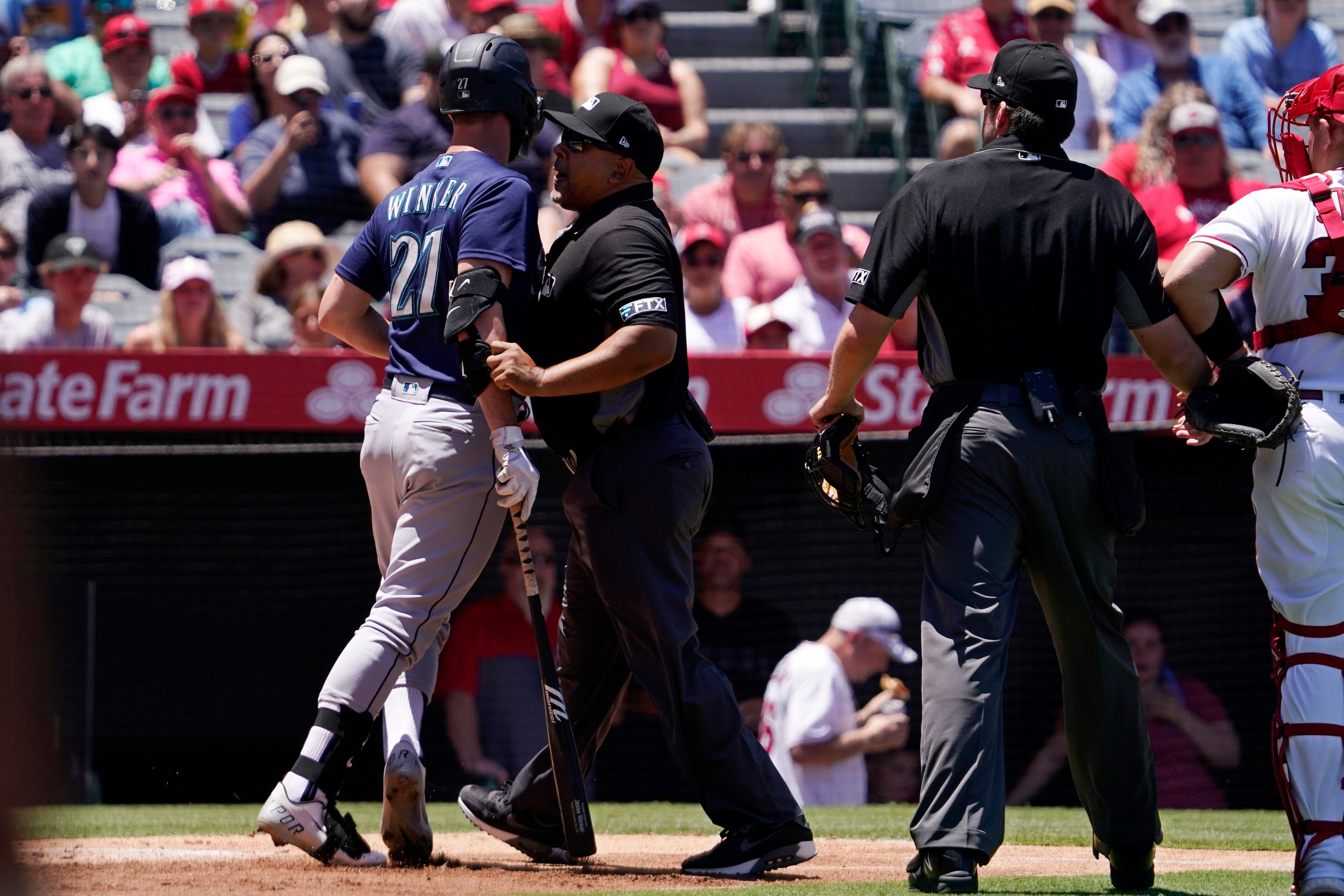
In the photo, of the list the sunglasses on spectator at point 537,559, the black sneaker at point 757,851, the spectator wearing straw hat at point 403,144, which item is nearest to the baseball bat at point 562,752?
the black sneaker at point 757,851

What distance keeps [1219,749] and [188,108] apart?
6.55 meters

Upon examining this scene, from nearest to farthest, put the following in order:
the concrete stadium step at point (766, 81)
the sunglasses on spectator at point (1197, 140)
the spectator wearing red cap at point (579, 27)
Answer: the sunglasses on spectator at point (1197, 140) → the spectator wearing red cap at point (579, 27) → the concrete stadium step at point (766, 81)

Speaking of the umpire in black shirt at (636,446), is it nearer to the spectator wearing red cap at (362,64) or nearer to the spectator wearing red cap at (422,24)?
the spectator wearing red cap at (362,64)

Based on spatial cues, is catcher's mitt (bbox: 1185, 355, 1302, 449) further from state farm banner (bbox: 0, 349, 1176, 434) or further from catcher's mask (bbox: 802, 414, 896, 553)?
state farm banner (bbox: 0, 349, 1176, 434)

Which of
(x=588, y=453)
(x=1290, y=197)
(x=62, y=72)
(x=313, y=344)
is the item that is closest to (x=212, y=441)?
(x=313, y=344)

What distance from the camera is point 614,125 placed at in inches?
167

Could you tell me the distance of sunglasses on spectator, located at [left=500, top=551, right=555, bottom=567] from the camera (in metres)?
7.61

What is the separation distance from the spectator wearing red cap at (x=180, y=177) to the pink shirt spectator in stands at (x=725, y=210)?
2.53m

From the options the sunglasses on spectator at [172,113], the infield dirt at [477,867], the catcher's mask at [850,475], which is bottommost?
the infield dirt at [477,867]

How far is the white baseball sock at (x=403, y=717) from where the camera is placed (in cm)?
425

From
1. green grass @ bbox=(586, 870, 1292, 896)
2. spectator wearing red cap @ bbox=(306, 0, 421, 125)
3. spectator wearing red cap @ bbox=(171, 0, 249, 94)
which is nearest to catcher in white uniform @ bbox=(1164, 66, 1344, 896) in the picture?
green grass @ bbox=(586, 870, 1292, 896)

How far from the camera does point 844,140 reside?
37.3ft

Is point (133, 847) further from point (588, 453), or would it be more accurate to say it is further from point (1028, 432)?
point (1028, 432)

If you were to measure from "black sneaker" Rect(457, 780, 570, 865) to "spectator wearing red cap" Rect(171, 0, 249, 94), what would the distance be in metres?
6.95
